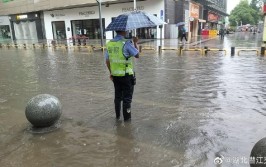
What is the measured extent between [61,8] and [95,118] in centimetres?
3704

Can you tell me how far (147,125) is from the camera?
18.5ft

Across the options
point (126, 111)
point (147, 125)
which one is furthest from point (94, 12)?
point (147, 125)

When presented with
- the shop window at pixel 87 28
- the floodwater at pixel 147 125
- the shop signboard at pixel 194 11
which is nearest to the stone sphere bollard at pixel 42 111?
the floodwater at pixel 147 125

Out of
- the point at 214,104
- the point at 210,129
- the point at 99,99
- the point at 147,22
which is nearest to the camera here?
the point at 210,129

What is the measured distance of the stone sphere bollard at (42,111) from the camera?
17.8 ft

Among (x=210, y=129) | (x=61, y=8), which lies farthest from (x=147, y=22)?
(x=61, y=8)

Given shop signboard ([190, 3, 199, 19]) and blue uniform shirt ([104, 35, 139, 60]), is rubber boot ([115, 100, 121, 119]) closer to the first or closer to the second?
blue uniform shirt ([104, 35, 139, 60])

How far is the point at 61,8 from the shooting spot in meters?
40.2

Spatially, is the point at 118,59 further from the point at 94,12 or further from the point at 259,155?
the point at 94,12

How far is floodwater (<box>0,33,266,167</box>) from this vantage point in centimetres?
438

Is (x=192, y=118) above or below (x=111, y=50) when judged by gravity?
below

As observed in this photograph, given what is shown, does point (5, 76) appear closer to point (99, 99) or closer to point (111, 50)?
point (99, 99)

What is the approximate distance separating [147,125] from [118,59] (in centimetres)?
143

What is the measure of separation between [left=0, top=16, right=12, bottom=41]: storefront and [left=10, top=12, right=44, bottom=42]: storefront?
1.44 metres
